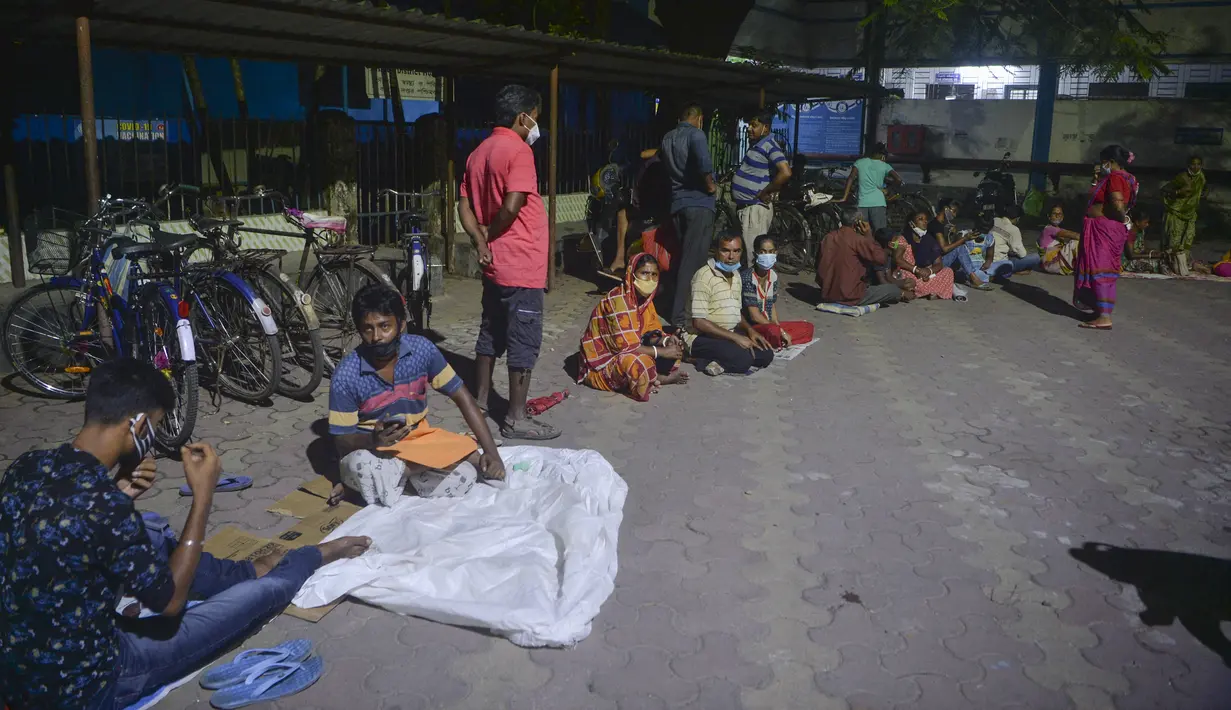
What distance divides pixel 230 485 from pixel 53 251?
2.82m

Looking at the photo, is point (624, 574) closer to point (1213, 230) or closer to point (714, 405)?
point (714, 405)

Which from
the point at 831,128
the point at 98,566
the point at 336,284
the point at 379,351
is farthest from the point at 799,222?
the point at 831,128

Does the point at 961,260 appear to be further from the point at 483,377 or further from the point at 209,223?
the point at 209,223

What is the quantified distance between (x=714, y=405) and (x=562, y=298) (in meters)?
4.09

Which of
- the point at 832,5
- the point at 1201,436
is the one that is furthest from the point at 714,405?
the point at 832,5

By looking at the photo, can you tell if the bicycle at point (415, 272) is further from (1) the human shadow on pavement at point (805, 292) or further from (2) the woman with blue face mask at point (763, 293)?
(1) the human shadow on pavement at point (805, 292)

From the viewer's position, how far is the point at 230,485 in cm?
476

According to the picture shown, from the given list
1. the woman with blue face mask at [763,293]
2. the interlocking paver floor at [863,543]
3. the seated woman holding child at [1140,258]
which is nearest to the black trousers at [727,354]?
the interlocking paver floor at [863,543]

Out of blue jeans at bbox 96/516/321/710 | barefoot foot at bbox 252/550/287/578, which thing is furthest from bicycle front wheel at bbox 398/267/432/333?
blue jeans at bbox 96/516/321/710

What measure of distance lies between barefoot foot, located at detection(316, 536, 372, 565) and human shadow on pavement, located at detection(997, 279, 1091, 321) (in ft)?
27.6

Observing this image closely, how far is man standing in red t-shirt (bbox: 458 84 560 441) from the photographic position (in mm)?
5434

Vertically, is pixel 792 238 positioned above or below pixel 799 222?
below

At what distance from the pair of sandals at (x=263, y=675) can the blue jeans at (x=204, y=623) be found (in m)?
0.10

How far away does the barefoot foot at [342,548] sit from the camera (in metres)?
3.81
